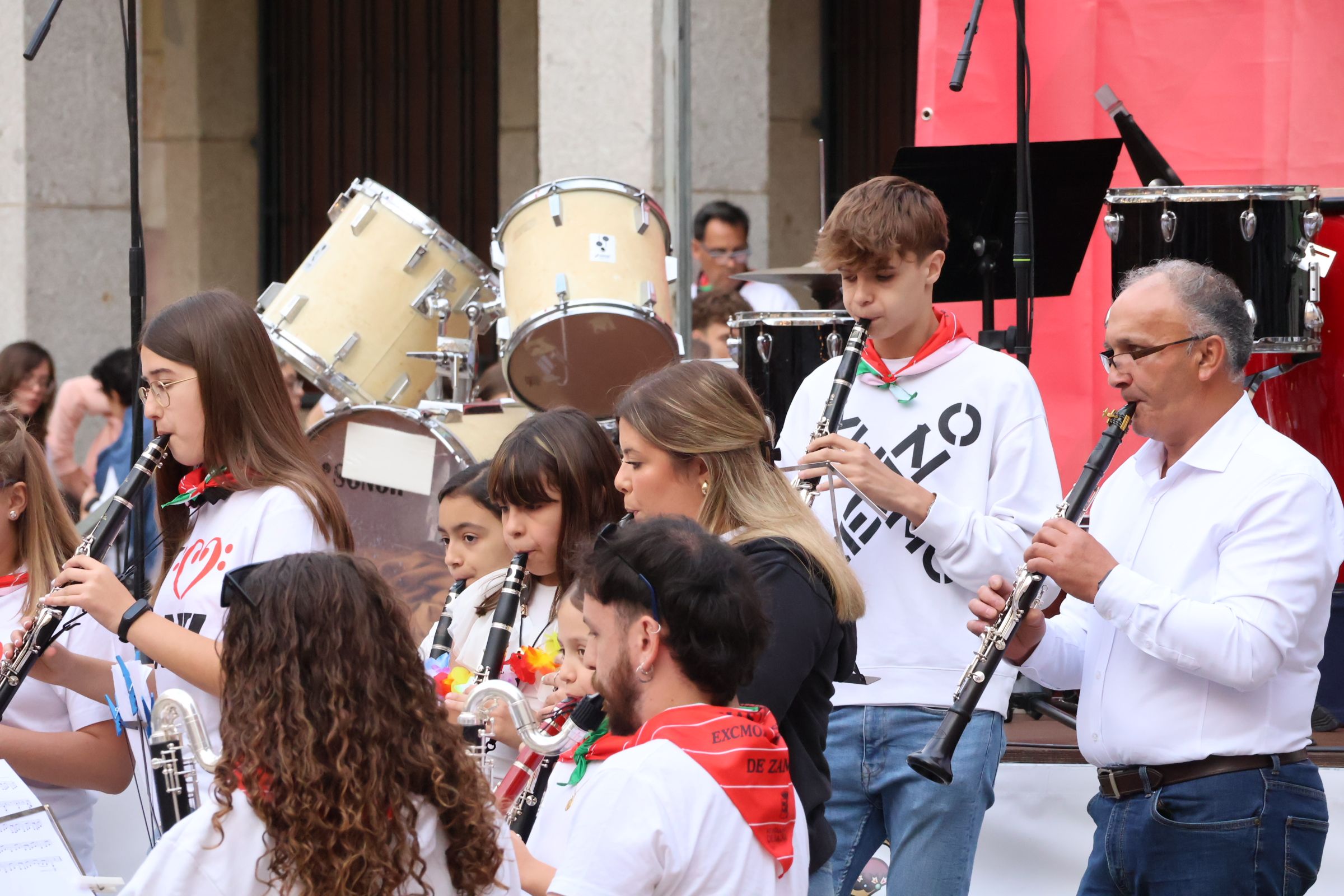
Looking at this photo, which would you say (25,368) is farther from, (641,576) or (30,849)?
(641,576)

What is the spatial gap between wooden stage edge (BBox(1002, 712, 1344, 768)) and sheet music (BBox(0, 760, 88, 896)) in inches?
89.9

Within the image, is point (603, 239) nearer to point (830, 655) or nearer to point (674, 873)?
point (830, 655)

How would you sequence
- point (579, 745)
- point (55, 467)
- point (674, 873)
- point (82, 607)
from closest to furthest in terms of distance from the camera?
point (674, 873)
point (579, 745)
point (82, 607)
point (55, 467)

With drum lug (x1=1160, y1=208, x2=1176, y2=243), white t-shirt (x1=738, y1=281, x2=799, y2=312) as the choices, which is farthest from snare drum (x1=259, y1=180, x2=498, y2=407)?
drum lug (x1=1160, y1=208, x2=1176, y2=243)

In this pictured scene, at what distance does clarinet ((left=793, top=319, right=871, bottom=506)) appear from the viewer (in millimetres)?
3170

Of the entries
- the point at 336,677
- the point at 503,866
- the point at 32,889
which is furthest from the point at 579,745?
the point at 32,889

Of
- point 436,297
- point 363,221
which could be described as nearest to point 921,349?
point 436,297

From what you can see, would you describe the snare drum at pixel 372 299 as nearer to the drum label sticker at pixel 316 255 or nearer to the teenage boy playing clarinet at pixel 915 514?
the drum label sticker at pixel 316 255

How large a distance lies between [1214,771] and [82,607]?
6.81 ft

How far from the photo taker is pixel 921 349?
3238 mm

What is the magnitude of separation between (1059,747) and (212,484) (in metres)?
2.24

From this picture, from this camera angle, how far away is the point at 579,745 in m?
2.44

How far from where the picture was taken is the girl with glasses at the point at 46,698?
10.6ft

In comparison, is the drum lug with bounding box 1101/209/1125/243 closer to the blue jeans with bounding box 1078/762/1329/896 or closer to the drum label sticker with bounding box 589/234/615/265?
the blue jeans with bounding box 1078/762/1329/896
